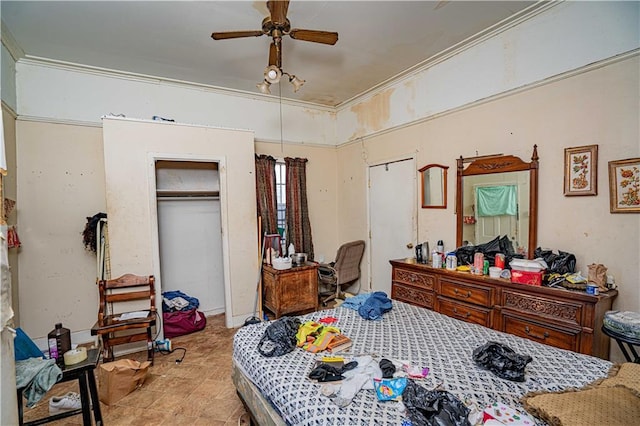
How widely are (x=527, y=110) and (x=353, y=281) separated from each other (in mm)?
3147

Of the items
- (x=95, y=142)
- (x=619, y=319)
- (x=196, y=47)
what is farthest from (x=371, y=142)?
(x=95, y=142)

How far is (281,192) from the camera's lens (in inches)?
177

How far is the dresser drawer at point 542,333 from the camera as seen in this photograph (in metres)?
2.05

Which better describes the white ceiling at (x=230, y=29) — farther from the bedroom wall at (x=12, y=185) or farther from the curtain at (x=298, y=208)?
the curtain at (x=298, y=208)

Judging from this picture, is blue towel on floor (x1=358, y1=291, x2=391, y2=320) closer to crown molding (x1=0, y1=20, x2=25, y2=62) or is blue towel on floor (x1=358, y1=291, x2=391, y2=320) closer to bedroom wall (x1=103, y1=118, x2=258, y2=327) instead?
bedroom wall (x1=103, y1=118, x2=258, y2=327)

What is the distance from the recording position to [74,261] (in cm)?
334

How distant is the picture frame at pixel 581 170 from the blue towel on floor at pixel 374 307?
5.61 feet

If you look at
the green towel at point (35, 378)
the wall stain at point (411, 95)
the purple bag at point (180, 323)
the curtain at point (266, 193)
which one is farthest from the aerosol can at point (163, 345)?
the wall stain at point (411, 95)

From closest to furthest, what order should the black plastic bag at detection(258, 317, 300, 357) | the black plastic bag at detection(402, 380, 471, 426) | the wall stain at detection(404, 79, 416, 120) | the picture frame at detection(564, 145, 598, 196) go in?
1. the black plastic bag at detection(402, 380, 471, 426)
2. the black plastic bag at detection(258, 317, 300, 357)
3. the picture frame at detection(564, 145, 598, 196)
4. the wall stain at detection(404, 79, 416, 120)

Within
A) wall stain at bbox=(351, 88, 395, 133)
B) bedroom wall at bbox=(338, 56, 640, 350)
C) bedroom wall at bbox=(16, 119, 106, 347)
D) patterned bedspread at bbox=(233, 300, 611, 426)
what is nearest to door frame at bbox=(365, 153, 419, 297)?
bedroom wall at bbox=(338, 56, 640, 350)

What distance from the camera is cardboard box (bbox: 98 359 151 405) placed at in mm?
2279

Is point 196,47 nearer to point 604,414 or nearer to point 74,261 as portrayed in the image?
point 74,261

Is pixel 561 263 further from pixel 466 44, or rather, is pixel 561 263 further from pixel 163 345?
pixel 163 345

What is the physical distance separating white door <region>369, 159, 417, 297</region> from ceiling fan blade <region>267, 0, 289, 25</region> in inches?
88.6
